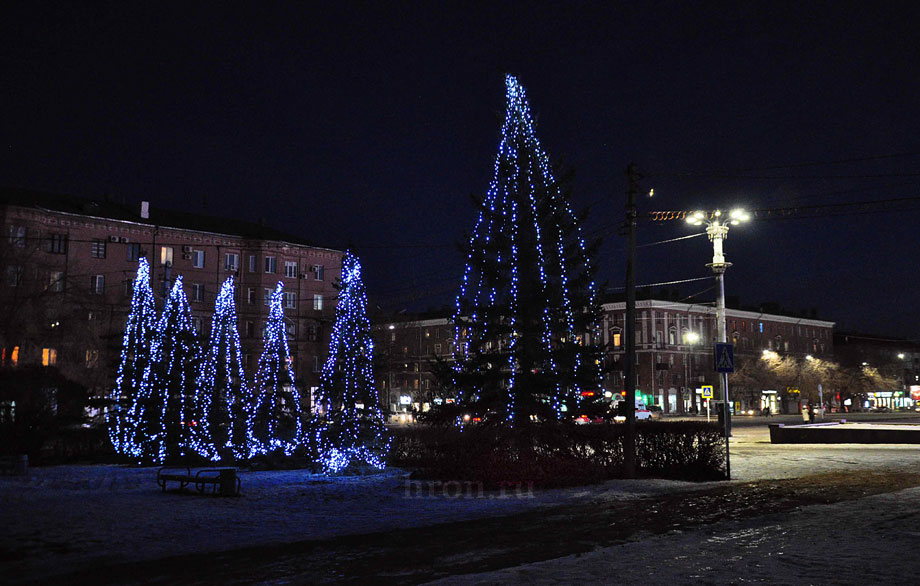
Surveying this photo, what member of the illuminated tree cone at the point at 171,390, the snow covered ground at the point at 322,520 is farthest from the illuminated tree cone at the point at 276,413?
the snow covered ground at the point at 322,520

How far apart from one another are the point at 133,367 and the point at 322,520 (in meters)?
16.1

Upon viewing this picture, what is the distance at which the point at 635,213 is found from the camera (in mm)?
20828

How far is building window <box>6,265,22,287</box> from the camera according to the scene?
36.5m

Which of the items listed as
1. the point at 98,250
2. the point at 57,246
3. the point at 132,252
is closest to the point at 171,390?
the point at 57,246

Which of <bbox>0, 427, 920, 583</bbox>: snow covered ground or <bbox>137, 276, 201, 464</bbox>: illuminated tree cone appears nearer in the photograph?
<bbox>0, 427, 920, 583</bbox>: snow covered ground

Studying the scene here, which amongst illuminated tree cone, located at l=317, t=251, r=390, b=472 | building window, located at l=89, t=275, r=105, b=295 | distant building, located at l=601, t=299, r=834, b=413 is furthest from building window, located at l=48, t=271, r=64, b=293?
distant building, located at l=601, t=299, r=834, b=413

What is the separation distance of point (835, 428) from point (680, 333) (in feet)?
201

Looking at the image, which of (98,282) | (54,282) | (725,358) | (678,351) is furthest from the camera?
(678,351)

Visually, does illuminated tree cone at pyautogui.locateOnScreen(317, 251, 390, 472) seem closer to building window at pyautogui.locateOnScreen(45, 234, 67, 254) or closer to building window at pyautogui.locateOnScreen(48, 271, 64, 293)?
building window at pyautogui.locateOnScreen(48, 271, 64, 293)

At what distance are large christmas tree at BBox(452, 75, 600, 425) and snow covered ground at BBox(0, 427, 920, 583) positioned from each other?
106 inches

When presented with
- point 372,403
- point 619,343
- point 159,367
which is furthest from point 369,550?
point 619,343

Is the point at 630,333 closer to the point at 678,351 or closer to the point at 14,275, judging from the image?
the point at 14,275

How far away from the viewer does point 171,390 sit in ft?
88.1

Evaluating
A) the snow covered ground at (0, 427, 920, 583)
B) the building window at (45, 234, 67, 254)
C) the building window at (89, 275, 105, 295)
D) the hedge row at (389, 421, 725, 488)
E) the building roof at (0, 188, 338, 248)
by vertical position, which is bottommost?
the snow covered ground at (0, 427, 920, 583)
